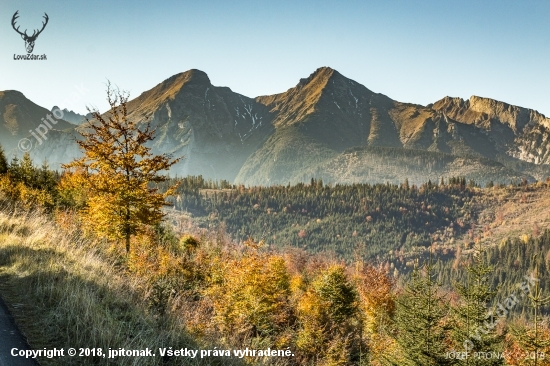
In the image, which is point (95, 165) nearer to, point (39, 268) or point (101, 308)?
point (39, 268)

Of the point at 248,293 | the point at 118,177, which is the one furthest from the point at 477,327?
the point at 118,177

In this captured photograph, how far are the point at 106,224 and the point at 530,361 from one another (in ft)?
98.9

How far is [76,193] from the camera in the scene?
3869 centimetres

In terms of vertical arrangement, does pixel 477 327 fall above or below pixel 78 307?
below

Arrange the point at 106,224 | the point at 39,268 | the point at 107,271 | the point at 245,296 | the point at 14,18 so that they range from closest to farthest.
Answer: the point at 39,268
the point at 107,271
the point at 106,224
the point at 245,296
the point at 14,18

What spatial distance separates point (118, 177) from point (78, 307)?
16.2 m

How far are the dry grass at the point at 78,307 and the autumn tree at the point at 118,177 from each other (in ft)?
37.3

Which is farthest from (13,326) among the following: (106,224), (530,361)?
(530,361)

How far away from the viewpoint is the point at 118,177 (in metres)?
21.5

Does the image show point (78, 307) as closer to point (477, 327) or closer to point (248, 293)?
point (248, 293)

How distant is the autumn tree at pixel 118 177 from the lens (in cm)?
2136

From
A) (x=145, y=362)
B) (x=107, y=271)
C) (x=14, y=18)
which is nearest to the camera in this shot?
(x=145, y=362)

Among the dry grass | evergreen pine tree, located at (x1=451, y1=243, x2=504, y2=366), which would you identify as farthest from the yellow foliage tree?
the dry grass

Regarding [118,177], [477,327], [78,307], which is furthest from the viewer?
[477,327]
